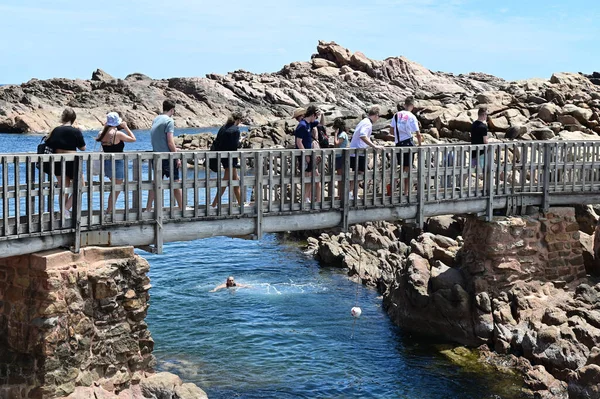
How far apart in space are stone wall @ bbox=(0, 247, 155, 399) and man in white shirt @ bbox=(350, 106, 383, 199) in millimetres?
5590

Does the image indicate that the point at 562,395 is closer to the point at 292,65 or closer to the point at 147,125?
the point at 147,125

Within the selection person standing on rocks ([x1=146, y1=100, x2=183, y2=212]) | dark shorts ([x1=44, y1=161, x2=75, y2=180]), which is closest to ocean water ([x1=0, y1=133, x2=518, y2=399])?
person standing on rocks ([x1=146, y1=100, x2=183, y2=212])

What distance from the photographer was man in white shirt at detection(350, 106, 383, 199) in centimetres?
1808

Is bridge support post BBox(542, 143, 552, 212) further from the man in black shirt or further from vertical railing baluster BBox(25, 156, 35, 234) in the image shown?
vertical railing baluster BBox(25, 156, 35, 234)

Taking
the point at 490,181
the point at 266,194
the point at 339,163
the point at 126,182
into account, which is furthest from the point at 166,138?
the point at 490,181

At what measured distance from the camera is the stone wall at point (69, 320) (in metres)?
13.6

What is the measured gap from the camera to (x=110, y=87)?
12788cm

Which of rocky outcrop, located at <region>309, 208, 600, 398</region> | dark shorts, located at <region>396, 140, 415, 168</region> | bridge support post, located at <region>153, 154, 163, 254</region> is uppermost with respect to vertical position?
dark shorts, located at <region>396, 140, 415, 168</region>

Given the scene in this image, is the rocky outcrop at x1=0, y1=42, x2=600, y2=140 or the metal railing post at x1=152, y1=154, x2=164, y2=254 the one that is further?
the rocky outcrop at x1=0, y1=42, x2=600, y2=140

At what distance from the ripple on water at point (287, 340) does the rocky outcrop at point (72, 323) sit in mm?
4690

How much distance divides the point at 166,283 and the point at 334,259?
22.8 feet

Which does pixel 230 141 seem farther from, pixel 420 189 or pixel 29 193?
pixel 420 189

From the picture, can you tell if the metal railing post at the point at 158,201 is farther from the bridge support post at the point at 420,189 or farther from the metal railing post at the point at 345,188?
the bridge support post at the point at 420,189

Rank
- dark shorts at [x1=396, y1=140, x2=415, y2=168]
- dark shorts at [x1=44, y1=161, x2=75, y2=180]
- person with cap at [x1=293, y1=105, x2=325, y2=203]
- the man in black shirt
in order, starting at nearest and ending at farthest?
dark shorts at [x1=44, y1=161, x2=75, y2=180], person with cap at [x1=293, y1=105, x2=325, y2=203], dark shorts at [x1=396, y1=140, x2=415, y2=168], the man in black shirt
